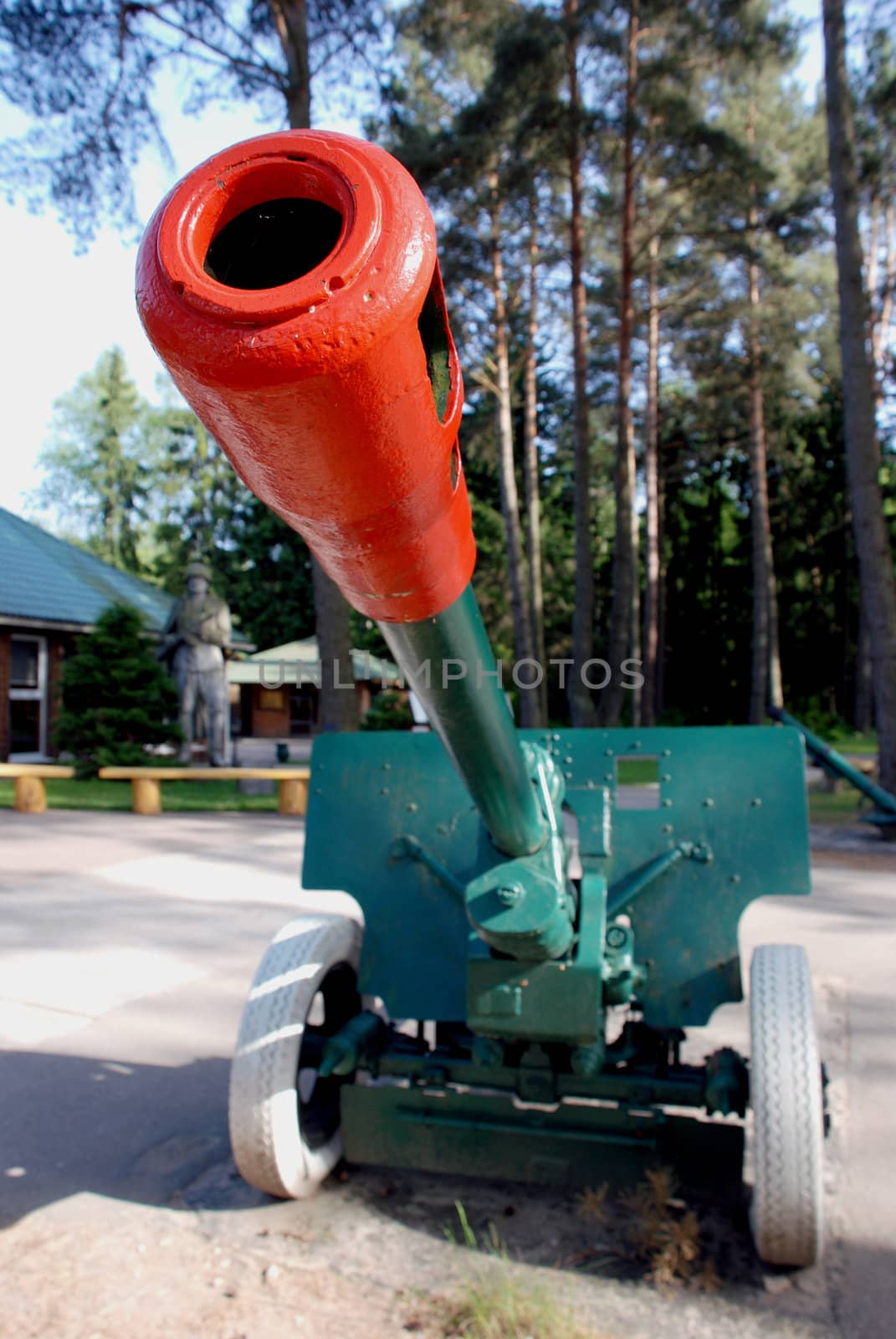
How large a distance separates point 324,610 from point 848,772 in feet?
18.7

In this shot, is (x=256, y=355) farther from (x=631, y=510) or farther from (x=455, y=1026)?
(x=631, y=510)

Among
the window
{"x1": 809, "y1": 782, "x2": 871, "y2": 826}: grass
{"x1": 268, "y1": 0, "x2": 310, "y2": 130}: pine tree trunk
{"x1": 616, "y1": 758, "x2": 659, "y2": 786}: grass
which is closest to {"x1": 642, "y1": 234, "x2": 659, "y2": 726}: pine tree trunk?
{"x1": 616, "y1": 758, "x2": 659, "y2": 786}: grass

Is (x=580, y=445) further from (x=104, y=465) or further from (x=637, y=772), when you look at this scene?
(x=104, y=465)

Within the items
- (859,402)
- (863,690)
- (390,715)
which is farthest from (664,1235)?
(863,690)

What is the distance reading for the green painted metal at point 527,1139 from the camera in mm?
2941

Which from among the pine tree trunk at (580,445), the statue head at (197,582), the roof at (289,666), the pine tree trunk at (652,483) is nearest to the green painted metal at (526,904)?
the pine tree trunk at (580,445)

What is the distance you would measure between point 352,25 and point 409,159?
1.80 metres

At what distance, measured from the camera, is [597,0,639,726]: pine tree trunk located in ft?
49.8

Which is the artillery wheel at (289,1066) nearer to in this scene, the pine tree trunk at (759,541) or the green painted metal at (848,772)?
the green painted metal at (848,772)

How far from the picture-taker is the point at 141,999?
16.6 ft

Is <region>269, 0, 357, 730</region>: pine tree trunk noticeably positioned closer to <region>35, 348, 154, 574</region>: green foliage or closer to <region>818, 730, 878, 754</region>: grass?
<region>818, 730, 878, 754</region>: grass

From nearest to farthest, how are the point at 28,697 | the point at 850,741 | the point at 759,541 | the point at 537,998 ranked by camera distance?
the point at 537,998 < the point at 28,697 < the point at 759,541 < the point at 850,741

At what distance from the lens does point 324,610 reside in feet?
39.0

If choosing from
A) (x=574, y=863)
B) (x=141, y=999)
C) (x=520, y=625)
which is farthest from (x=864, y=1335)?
(x=520, y=625)
